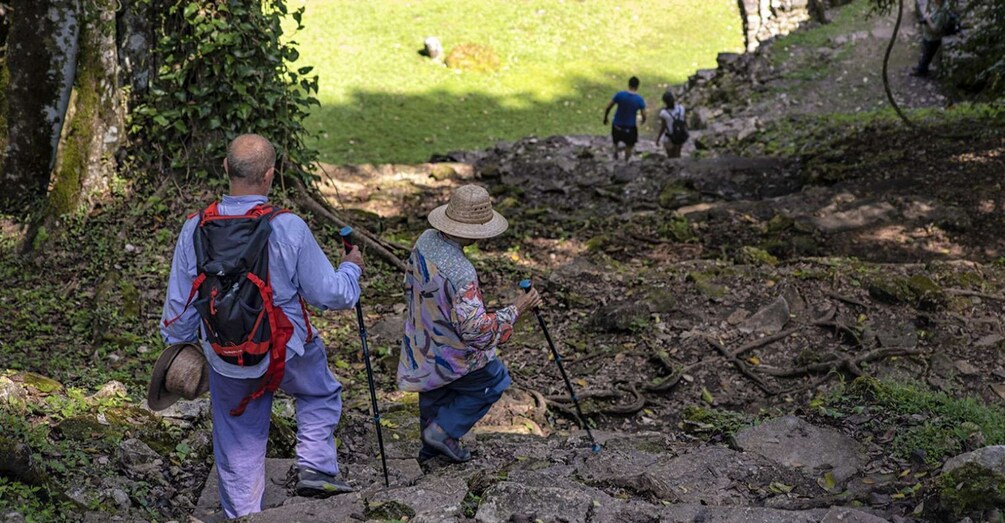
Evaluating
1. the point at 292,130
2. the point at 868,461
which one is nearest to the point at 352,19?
the point at 292,130

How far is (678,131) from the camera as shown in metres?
14.1

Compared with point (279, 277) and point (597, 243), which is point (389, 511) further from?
point (597, 243)

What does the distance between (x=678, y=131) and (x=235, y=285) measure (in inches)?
435

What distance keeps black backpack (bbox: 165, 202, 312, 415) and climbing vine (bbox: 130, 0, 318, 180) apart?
14.9 ft

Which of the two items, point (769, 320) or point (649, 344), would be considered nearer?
point (649, 344)

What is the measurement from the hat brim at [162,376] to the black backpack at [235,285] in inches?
8.2

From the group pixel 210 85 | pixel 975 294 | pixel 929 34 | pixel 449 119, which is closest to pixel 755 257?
pixel 975 294

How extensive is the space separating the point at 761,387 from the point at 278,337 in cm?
385

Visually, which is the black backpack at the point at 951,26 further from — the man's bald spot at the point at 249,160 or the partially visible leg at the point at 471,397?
the man's bald spot at the point at 249,160

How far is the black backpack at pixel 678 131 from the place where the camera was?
14031 millimetres

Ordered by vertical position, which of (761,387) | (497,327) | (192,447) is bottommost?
(761,387)

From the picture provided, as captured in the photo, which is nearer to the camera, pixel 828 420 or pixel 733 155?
pixel 828 420

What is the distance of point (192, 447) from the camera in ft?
16.0

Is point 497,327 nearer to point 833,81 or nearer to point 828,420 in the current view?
point 828,420
